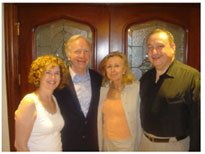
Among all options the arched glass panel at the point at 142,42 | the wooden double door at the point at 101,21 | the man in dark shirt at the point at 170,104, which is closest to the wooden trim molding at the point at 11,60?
the wooden double door at the point at 101,21

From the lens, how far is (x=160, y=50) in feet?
4.30

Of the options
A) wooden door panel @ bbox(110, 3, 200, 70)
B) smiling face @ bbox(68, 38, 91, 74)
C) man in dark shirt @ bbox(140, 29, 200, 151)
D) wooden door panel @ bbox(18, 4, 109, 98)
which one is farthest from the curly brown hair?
man in dark shirt @ bbox(140, 29, 200, 151)

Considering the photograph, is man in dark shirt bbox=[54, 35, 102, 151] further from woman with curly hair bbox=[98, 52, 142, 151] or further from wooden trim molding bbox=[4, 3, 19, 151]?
wooden trim molding bbox=[4, 3, 19, 151]

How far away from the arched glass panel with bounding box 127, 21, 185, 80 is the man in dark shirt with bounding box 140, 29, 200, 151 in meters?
0.35

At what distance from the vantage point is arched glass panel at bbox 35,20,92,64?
170 cm

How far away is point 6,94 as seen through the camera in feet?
5.31

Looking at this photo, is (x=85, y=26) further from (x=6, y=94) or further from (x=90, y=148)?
(x=90, y=148)

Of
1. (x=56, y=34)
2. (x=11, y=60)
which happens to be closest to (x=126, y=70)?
(x=56, y=34)

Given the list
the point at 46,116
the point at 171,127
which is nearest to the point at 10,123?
the point at 46,116

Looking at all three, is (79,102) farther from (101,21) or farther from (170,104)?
(101,21)

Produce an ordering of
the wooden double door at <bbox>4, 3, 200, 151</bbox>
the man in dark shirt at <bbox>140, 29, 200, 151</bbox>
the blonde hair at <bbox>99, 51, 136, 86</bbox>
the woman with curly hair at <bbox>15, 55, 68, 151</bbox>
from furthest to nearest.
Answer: the wooden double door at <bbox>4, 3, 200, 151</bbox> < the blonde hair at <bbox>99, 51, 136, 86</bbox> < the man in dark shirt at <bbox>140, 29, 200, 151</bbox> < the woman with curly hair at <bbox>15, 55, 68, 151</bbox>

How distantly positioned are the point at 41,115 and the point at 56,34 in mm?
940

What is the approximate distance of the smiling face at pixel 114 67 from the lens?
149 centimetres
